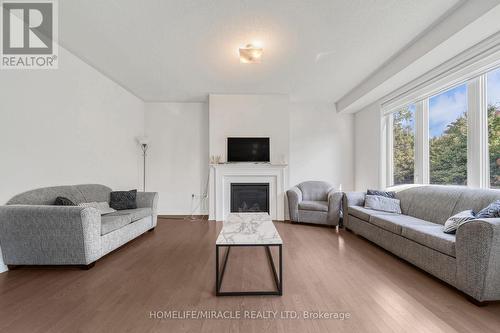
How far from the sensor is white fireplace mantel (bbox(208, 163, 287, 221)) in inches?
190

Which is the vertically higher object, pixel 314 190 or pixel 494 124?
pixel 494 124

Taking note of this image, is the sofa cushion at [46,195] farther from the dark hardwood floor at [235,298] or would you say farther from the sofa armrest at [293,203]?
the sofa armrest at [293,203]

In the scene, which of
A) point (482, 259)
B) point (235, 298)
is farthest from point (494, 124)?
point (235, 298)

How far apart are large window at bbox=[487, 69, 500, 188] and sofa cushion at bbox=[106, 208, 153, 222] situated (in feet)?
15.7

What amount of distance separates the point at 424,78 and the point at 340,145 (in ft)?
7.75

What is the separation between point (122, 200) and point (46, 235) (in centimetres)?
141

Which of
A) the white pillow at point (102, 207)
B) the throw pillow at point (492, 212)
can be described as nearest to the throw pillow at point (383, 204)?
the throw pillow at point (492, 212)

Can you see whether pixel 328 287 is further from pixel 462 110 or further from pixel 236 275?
pixel 462 110

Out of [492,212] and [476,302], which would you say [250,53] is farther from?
[476,302]

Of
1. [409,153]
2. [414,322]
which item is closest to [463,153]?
[409,153]

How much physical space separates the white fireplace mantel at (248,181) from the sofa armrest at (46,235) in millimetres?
2599

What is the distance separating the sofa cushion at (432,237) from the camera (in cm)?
204

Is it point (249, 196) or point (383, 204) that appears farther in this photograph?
point (249, 196)

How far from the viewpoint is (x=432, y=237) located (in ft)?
7.29
